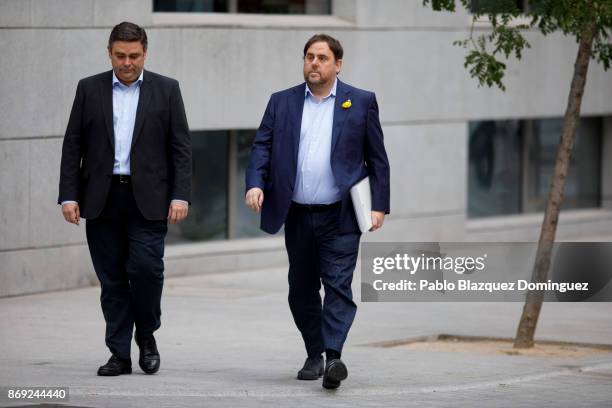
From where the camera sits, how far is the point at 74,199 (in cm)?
831

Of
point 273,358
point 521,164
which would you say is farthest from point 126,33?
point 521,164

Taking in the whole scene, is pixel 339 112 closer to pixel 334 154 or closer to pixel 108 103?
pixel 334 154

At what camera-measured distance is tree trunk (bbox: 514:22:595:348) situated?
34.7 ft

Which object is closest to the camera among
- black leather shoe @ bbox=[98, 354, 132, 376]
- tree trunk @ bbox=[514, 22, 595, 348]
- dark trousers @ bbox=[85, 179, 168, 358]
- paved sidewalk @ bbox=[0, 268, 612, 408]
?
paved sidewalk @ bbox=[0, 268, 612, 408]

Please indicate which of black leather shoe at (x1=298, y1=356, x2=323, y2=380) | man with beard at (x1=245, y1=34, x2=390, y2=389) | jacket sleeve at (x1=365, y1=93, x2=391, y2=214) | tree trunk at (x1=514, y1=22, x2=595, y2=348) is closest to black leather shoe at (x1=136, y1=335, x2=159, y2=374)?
black leather shoe at (x1=298, y1=356, x2=323, y2=380)

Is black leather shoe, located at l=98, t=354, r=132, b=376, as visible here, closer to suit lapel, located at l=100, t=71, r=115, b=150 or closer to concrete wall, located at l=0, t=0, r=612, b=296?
suit lapel, located at l=100, t=71, r=115, b=150

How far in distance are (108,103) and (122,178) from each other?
1.45ft

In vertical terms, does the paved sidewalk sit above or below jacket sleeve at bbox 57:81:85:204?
below

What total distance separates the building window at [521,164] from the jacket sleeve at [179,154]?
10489 millimetres

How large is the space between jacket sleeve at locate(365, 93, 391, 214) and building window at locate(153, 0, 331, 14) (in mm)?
7061

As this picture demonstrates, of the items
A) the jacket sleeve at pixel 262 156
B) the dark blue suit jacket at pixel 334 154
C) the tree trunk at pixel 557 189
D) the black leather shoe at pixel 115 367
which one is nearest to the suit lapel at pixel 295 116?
the dark blue suit jacket at pixel 334 154

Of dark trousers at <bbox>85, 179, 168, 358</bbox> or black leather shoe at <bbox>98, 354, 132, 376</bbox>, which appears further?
black leather shoe at <bbox>98, 354, 132, 376</bbox>

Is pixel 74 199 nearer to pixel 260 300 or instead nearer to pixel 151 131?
pixel 151 131

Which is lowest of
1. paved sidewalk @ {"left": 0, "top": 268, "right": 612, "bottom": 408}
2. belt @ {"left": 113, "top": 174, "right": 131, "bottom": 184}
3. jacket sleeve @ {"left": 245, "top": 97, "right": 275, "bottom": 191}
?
paved sidewalk @ {"left": 0, "top": 268, "right": 612, "bottom": 408}
